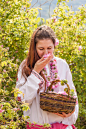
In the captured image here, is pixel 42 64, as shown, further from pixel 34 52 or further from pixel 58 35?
pixel 58 35

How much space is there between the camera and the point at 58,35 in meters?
3.28

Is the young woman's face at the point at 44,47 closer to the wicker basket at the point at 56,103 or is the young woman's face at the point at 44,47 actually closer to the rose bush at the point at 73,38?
the wicker basket at the point at 56,103

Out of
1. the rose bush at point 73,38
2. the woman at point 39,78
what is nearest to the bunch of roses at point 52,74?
the woman at point 39,78

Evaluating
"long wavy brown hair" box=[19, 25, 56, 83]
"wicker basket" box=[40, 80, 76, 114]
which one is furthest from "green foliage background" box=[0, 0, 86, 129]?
"wicker basket" box=[40, 80, 76, 114]

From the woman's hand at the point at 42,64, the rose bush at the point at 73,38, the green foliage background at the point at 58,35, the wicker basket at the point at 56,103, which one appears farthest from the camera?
the rose bush at the point at 73,38

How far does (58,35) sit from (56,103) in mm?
2050

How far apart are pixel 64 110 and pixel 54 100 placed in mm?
111

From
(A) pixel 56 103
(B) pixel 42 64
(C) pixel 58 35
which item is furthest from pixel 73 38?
(A) pixel 56 103

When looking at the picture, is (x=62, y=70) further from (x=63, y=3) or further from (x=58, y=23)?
(x=63, y=3)

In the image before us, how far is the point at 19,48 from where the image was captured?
2869mm

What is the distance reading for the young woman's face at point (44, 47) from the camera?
1628 mm

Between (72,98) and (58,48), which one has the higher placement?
(58,48)

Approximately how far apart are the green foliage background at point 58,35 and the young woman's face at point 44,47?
0.81 m

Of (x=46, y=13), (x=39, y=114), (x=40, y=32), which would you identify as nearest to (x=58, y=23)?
(x=46, y=13)
